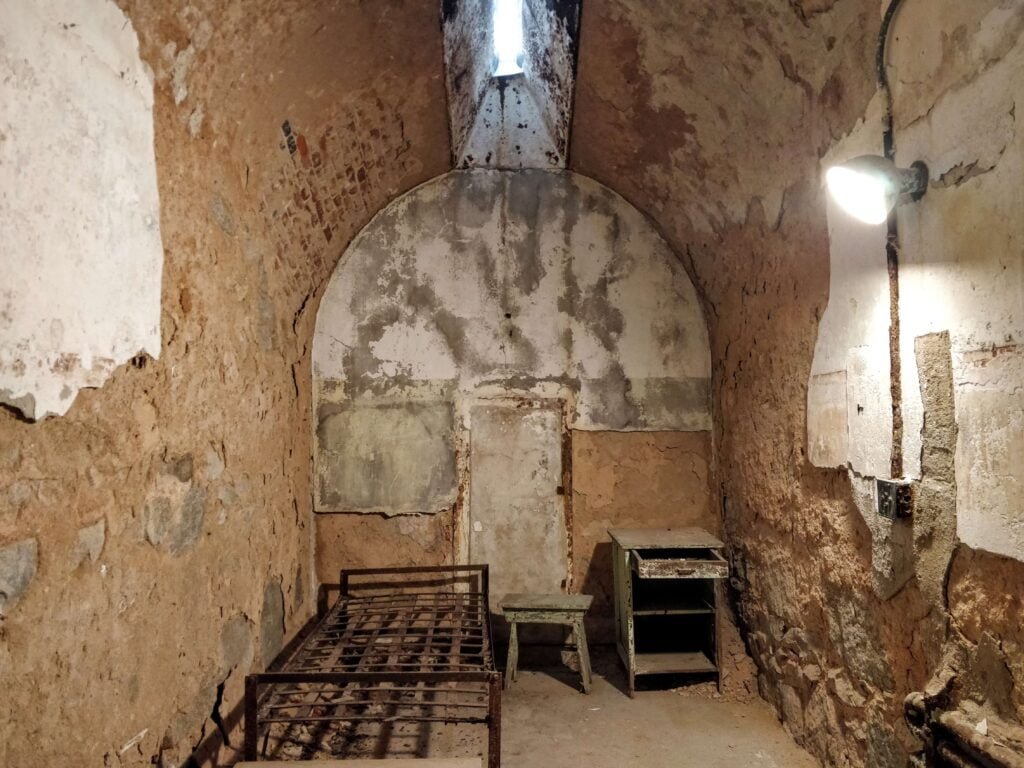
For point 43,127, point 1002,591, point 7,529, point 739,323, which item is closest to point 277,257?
point 43,127

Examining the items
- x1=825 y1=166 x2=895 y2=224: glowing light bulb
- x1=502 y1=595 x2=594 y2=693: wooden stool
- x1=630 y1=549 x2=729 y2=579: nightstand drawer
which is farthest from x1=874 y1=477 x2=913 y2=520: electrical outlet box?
x1=502 y1=595 x2=594 y2=693: wooden stool

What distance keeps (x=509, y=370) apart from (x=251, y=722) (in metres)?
2.70

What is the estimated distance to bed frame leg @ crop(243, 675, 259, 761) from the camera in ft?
7.44

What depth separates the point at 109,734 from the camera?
79.0 inches

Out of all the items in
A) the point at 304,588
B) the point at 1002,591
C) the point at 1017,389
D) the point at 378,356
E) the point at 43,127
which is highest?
the point at 43,127

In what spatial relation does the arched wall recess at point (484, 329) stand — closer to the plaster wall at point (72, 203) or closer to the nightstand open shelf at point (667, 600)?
the nightstand open shelf at point (667, 600)

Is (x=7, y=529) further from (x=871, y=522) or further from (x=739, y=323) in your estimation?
(x=739, y=323)

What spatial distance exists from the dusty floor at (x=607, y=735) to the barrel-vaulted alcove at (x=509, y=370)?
0.81 metres

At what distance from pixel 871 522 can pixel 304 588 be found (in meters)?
3.07

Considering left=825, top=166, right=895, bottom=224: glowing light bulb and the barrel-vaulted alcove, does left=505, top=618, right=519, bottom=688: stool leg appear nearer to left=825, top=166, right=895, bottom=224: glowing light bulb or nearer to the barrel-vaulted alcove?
the barrel-vaulted alcove

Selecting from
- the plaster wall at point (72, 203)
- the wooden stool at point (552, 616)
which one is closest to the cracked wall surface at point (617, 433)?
the plaster wall at point (72, 203)

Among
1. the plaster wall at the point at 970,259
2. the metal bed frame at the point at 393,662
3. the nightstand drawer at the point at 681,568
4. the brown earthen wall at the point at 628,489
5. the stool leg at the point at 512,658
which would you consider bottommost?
the stool leg at the point at 512,658

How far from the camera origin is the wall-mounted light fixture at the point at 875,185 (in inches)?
88.2

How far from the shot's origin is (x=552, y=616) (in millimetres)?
3869
